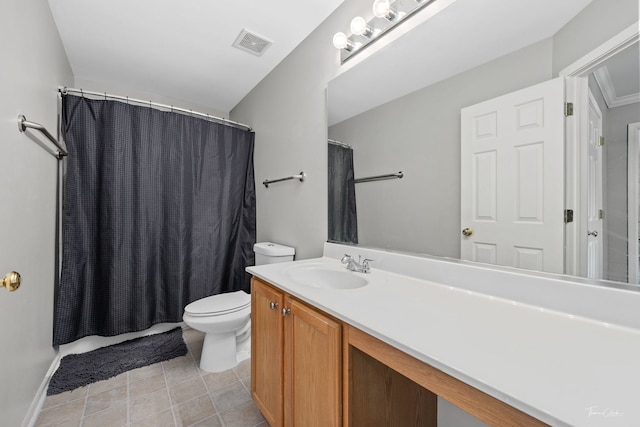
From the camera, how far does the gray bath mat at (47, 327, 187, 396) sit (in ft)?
5.33

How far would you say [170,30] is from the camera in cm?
172

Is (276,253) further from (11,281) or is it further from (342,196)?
(11,281)

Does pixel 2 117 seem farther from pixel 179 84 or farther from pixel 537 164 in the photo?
pixel 537 164

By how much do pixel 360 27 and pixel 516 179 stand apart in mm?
1046

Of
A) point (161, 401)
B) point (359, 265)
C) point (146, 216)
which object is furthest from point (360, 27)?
point (161, 401)

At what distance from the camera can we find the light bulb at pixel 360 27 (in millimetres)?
1320

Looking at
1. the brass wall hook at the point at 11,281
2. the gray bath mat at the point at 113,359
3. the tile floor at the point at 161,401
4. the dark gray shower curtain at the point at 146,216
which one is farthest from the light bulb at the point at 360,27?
the gray bath mat at the point at 113,359

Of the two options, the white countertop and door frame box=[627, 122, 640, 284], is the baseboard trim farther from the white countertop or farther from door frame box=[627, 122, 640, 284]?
door frame box=[627, 122, 640, 284]

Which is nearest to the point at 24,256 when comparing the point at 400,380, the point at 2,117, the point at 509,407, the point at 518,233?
the point at 2,117

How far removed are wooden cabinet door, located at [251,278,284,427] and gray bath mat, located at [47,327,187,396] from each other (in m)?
1.02

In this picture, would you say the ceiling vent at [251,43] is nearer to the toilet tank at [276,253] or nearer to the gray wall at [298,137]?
the gray wall at [298,137]

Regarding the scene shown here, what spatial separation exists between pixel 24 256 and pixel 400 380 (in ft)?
5.51

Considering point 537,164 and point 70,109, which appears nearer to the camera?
point 537,164

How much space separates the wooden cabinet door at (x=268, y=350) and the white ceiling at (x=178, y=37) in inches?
62.4
